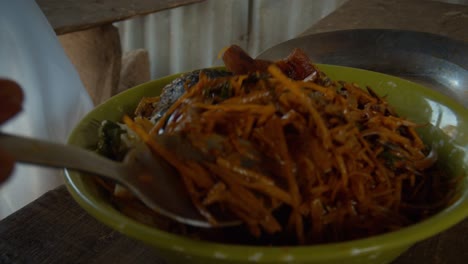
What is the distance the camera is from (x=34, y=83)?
1562 millimetres

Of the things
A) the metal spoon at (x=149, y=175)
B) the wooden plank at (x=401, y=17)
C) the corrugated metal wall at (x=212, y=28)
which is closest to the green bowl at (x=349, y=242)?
the metal spoon at (x=149, y=175)

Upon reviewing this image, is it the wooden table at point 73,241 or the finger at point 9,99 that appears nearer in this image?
the finger at point 9,99

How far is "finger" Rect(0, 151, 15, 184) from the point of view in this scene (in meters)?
0.37

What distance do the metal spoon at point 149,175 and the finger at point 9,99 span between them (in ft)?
0.17

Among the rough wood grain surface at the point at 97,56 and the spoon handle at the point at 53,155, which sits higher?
the spoon handle at the point at 53,155

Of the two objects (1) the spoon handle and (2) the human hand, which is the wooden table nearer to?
(1) the spoon handle

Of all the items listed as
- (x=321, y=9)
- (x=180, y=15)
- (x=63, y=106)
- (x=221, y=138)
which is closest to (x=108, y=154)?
(x=221, y=138)

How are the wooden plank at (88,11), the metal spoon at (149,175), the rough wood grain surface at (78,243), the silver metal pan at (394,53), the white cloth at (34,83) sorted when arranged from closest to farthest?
1. the metal spoon at (149,175)
2. the rough wood grain surface at (78,243)
3. the silver metal pan at (394,53)
4. the white cloth at (34,83)
5. the wooden plank at (88,11)

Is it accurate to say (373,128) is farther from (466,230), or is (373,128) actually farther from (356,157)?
(466,230)

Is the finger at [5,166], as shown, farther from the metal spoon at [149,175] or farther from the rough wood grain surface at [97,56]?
the rough wood grain surface at [97,56]

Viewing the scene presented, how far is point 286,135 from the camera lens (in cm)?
57

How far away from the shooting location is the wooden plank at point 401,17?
1654 mm

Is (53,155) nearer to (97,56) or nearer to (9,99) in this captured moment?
(9,99)

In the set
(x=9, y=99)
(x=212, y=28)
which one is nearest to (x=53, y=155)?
(x=9, y=99)
